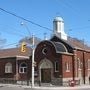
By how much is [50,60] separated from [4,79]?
13.4 metres

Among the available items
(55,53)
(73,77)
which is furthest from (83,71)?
(55,53)

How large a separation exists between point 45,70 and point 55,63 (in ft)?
10.6

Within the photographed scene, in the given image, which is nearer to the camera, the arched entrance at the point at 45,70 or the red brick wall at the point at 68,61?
the red brick wall at the point at 68,61

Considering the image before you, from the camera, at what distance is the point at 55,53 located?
60.7 metres

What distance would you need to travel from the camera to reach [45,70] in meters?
63.2

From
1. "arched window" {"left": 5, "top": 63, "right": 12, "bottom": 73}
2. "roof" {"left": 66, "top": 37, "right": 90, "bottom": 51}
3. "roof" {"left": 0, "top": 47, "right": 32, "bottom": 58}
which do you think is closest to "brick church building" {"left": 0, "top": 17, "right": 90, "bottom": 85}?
"arched window" {"left": 5, "top": 63, "right": 12, "bottom": 73}

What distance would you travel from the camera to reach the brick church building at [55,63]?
6056 cm

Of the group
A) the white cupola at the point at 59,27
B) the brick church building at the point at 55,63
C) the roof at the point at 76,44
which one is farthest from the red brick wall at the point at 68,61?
the white cupola at the point at 59,27

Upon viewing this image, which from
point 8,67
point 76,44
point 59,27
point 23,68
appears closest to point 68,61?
point 76,44

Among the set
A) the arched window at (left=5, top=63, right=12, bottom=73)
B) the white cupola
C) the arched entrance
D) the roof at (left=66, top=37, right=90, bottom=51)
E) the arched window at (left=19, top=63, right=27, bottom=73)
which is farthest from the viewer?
the white cupola

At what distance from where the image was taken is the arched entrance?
203 ft

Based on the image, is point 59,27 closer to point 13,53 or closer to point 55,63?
point 13,53

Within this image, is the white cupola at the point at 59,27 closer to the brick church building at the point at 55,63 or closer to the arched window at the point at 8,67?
the brick church building at the point at 55,63

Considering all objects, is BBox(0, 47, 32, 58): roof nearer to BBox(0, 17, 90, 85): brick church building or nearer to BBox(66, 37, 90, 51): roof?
BBox(0, 17, 90, 85): brick church building
